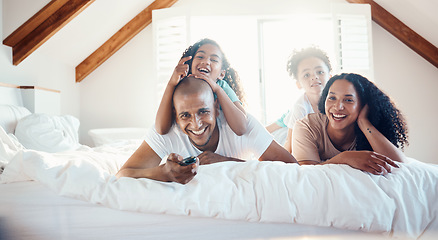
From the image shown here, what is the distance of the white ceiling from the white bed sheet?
7.33 ft

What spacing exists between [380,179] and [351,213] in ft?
0.46

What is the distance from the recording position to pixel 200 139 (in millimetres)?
1132

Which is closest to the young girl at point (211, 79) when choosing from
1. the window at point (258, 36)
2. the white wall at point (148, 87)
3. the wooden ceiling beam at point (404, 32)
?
the window at point (258, 36)

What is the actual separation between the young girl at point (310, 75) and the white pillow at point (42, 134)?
1250 millimetres

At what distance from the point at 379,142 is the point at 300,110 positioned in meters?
0.68

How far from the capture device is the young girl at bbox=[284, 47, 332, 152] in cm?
181

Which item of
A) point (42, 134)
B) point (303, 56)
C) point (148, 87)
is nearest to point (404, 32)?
point (303, 56)

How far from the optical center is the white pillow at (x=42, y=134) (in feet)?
6.00

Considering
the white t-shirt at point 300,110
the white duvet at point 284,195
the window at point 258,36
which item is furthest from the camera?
the window at point 258,36

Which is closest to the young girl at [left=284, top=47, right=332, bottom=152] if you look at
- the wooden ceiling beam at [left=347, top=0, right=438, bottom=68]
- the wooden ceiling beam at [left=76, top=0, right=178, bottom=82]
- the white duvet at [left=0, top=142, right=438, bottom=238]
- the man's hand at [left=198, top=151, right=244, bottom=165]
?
the man's hand at [left=198, top=151, right=244, bottom=165]

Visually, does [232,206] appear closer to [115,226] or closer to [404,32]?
[115,226]

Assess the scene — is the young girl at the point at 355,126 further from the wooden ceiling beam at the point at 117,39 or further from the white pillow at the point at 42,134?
the wooden ceiling beam at the point at 117,39

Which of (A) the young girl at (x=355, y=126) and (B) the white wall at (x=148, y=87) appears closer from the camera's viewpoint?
(A) the young girl at (x=355, y=126)

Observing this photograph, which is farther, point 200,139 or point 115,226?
point 200,139
